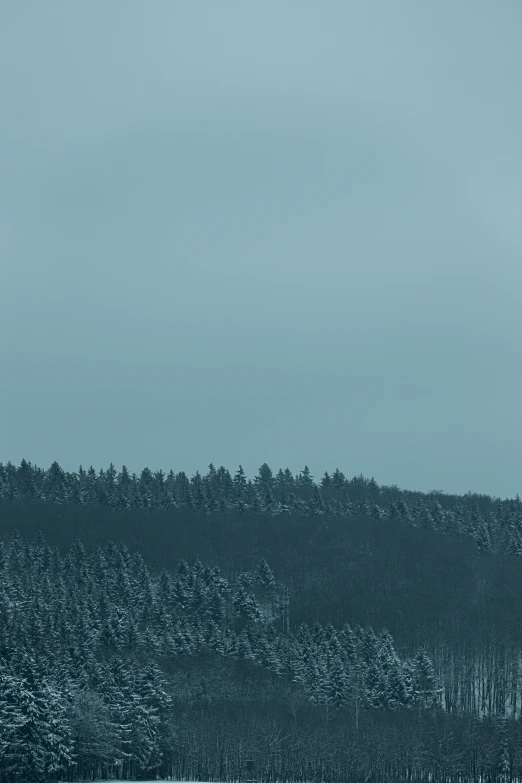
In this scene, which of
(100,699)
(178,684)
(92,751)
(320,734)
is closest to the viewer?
(92,751)

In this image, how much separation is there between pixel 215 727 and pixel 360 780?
22.7 m

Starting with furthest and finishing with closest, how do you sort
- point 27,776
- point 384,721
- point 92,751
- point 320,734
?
point 384,721 → point 320,734 → point 92,751 → point 27,776

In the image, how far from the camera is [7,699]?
12756 cm

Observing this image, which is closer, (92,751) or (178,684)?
(92,751)

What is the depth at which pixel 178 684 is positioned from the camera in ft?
644

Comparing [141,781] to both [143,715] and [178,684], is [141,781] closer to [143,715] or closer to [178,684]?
[143,715]

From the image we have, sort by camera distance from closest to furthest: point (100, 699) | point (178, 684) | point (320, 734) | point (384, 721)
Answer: point (100, 699) → point (320, 734) → point (384, 721) → point (178, 684)

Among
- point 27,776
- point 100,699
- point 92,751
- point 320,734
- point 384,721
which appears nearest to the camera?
point 27,776

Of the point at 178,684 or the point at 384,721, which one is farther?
the point at 178,684

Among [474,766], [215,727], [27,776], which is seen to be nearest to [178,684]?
[215,727]

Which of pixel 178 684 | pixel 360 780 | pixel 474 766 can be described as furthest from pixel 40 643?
pixel 474 766

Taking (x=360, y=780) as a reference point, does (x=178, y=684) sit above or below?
above

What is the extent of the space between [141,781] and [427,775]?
121 ft

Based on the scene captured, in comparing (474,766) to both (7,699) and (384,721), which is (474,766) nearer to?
(384,721)
